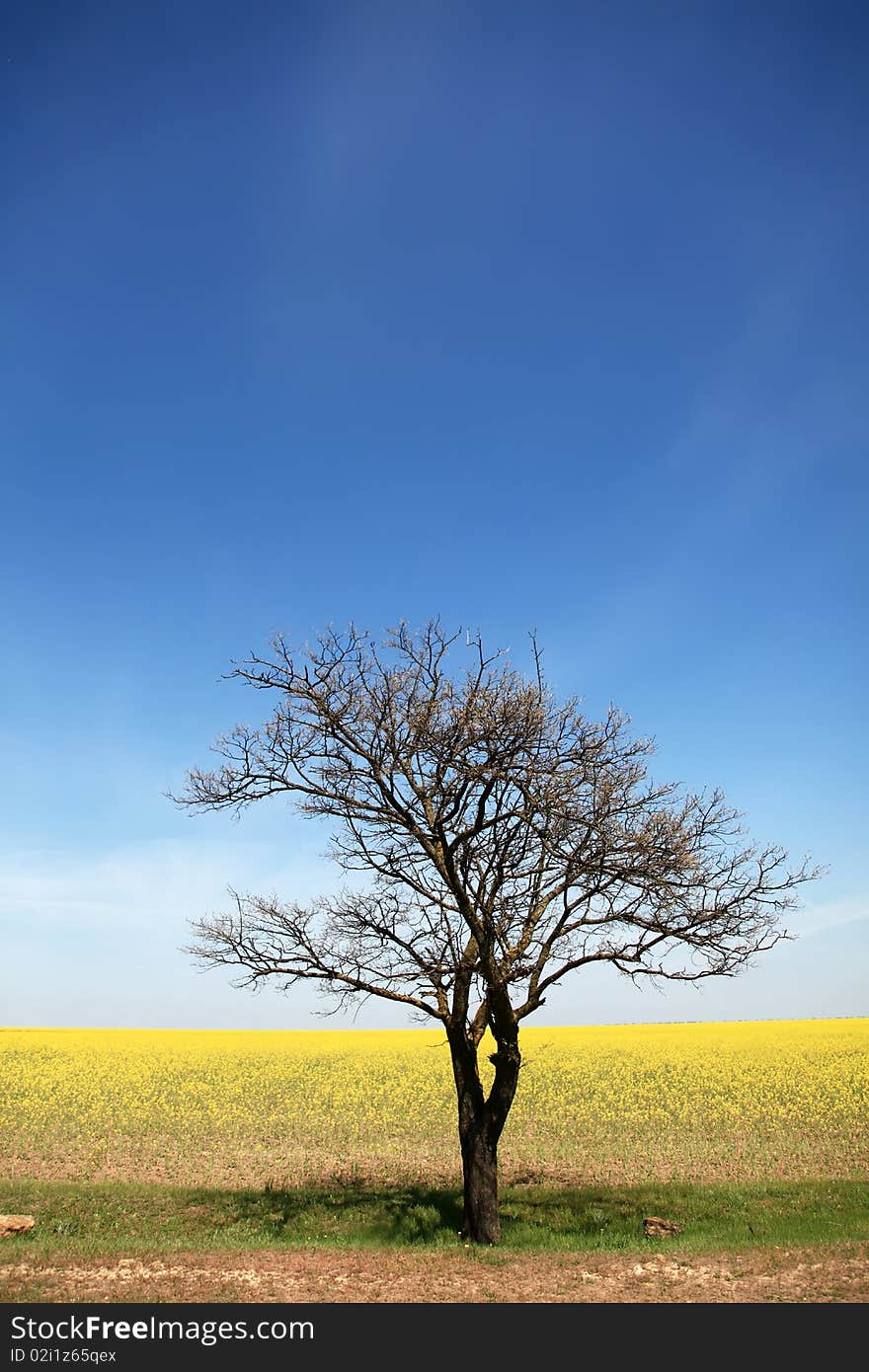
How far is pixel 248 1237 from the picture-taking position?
13828mm

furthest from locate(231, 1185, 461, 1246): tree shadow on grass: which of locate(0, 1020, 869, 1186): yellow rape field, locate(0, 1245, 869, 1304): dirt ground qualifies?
locate(0, 1020, 869, 1186): yellow rape field

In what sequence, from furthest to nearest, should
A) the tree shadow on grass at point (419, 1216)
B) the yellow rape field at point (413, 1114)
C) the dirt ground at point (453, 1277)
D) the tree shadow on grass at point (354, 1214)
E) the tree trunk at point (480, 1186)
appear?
the yellow rape field at point (413, 1114), the tree shadow on grass at point (354, 1214), the tree shadow on grass at point (419, 1216), the tree trunk at point (480, 1186), the dirt ground at point (453, 1277)

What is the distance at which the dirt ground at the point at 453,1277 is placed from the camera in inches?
404

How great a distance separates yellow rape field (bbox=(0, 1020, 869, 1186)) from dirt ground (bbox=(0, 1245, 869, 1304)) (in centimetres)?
735

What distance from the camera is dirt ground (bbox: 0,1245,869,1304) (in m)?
10.3

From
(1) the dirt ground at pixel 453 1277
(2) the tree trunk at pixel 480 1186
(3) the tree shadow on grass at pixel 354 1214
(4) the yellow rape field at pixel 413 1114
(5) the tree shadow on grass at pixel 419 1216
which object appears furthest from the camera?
(4) the yellow rape field at pixel 413 1114

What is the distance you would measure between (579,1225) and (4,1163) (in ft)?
47.0

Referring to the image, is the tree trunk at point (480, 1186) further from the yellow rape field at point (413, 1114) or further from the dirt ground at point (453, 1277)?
the yellow rape field at point (413, 1114)

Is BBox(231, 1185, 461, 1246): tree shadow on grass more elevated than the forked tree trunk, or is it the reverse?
the forked tree trunk

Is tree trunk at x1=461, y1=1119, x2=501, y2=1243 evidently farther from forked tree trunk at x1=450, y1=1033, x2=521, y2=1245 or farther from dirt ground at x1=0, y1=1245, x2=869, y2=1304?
dirt ground at x1=0, y1=1245, x2=869, y2=1304

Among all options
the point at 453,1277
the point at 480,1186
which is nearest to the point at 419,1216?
the point at 480,1186

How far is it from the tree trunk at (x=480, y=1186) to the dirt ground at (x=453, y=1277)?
3.11 feet

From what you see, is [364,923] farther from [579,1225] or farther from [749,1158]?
[749,1158]

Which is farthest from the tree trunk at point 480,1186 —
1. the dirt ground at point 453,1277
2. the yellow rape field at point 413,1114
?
the yellow rape field at point 413,1114
